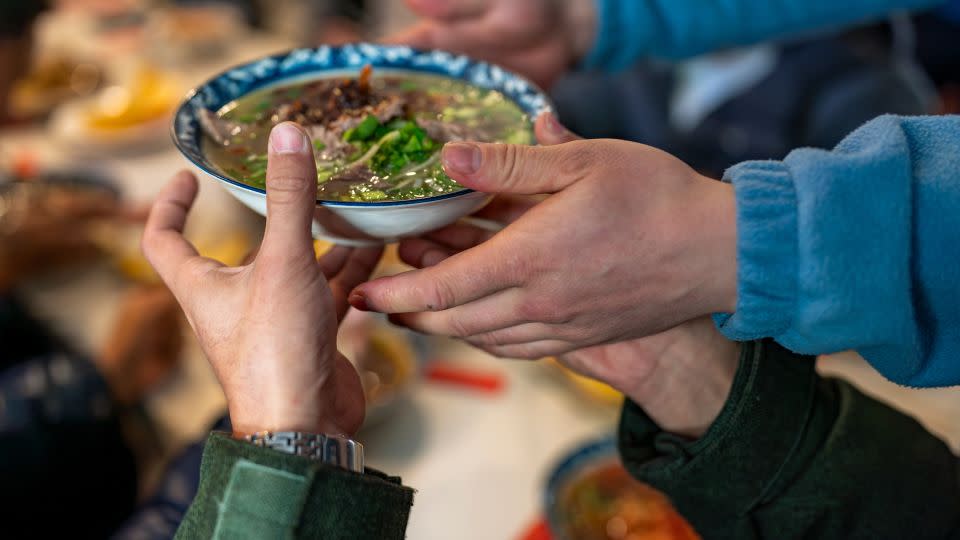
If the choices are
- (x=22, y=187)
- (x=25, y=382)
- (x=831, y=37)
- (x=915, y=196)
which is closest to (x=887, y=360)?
(x=915, y=196)

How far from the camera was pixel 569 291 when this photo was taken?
92cm

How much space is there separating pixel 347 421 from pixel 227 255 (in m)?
1.38

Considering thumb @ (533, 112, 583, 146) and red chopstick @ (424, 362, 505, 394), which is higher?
thumb @ (533, 112, 583, 146)

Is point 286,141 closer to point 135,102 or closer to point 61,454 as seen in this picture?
point 61,454

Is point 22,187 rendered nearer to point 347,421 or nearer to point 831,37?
point 347,421

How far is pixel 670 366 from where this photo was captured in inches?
49.2

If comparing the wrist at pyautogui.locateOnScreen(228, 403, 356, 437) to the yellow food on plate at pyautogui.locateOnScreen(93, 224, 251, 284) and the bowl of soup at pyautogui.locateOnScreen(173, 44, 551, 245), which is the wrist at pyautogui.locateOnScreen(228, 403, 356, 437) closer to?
the bowl of soup at pyautogui.locateOnScreen(173, 44, 551, 245)

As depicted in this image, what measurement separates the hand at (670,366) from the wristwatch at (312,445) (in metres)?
0.39

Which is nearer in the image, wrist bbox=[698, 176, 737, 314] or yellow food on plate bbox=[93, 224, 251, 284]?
wrist bbox=[698, 176, 737, 314]

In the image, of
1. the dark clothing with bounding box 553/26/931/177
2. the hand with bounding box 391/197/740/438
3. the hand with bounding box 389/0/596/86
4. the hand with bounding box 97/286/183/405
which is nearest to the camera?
the hand with bounding box 391/197/740/438

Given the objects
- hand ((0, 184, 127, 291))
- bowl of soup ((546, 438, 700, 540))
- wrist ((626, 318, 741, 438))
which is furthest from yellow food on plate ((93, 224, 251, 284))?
wrist ((626, 318, 741, 438))

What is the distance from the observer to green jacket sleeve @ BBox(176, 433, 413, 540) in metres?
0.82

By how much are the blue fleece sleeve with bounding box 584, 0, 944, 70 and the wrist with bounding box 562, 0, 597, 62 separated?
2 centimetres

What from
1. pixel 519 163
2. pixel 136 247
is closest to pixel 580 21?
pixel 519 163
